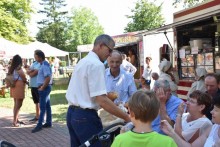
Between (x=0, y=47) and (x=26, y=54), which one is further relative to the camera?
(x=26, y=54)

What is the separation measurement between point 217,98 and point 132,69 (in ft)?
24.9

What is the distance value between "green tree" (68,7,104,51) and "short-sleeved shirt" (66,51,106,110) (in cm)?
6332

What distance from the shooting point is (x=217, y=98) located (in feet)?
9.33

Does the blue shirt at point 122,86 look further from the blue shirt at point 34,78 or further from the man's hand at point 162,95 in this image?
A: the blue shirt at point 34,78

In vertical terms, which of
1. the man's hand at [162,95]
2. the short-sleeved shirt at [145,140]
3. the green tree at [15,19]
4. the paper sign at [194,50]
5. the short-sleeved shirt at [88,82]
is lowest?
the short-sleeved shirt at [145,140]

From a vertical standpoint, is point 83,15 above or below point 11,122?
above

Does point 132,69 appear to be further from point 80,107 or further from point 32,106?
point 80,107

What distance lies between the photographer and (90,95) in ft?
10.4

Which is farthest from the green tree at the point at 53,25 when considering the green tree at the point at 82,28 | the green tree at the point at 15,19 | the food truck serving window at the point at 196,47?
the food truck serving window at the point at 196,47

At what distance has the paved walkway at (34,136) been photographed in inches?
263

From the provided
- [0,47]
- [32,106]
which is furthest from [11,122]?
[0,47]

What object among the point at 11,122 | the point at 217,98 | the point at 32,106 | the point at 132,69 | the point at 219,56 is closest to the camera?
the point at 217,98

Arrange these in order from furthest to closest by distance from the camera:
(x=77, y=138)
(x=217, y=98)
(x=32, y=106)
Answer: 1. (x=32, y=106)
2. (x=77, y=138)
3. (x=217, y=98)

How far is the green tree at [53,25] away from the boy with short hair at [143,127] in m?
66.2
